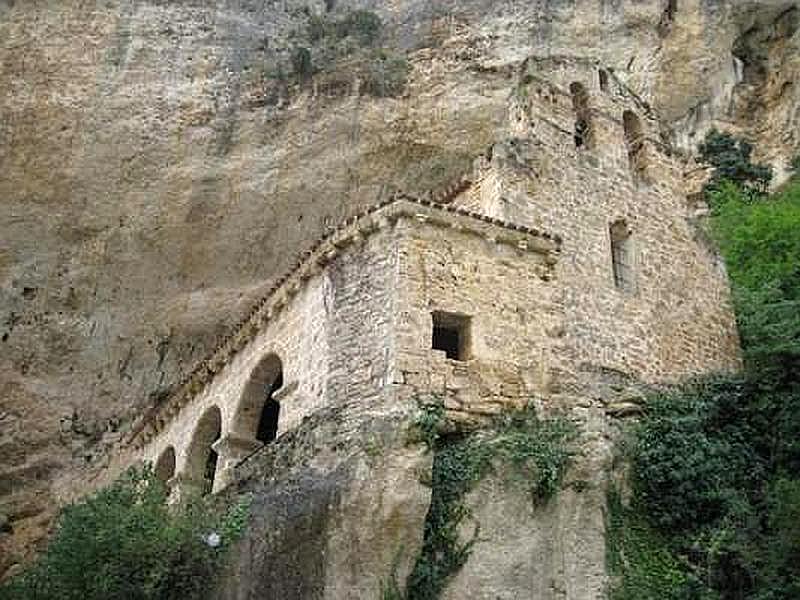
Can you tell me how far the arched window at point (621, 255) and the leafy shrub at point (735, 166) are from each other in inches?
370

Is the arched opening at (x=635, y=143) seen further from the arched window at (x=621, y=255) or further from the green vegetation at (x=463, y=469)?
the green vegetation at (x=463, y=469)

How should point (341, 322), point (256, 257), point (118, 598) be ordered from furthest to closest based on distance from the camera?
point (256, 257)
point (341, 322)
point (118, 598)

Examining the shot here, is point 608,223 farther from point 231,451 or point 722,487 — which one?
point 231,451

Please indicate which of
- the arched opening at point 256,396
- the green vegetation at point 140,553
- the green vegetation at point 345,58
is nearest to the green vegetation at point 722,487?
the green vegetation at point 140,553

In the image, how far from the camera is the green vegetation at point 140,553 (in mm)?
10812

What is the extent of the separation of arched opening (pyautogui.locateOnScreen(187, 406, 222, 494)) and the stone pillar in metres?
1.71

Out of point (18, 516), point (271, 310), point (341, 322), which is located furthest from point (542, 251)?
point (18, 516)

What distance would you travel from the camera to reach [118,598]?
424 inches

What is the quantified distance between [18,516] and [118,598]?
1159 cm

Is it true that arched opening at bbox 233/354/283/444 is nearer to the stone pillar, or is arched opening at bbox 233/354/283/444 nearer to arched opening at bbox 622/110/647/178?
the stone pillar

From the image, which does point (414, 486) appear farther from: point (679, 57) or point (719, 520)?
point (679, 57)

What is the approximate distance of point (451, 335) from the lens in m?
12.4

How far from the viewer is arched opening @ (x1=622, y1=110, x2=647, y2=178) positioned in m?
16.5

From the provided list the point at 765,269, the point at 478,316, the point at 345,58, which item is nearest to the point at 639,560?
the point at 478,316
